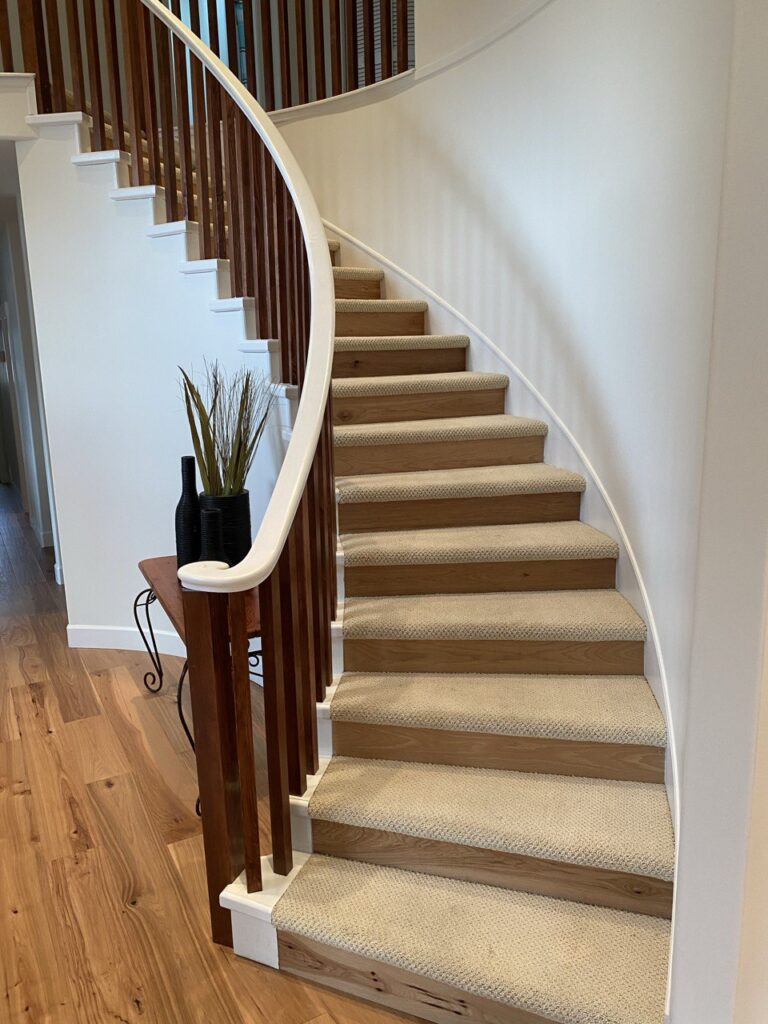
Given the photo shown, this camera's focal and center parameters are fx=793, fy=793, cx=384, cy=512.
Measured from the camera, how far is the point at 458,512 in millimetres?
2805

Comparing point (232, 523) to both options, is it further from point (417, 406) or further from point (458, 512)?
point (417, 406)

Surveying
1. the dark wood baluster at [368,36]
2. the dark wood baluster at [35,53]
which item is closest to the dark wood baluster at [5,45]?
the dark wood baluster at [35,53]

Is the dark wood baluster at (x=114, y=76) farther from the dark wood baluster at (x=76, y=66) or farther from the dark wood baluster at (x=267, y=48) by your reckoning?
the dark wood baluster at (x=267, y=48)

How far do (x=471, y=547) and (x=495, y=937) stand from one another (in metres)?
1.17

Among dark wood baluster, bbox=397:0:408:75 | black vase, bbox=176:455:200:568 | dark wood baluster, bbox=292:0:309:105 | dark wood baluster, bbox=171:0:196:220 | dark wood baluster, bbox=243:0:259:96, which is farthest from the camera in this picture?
dark wood baluster, bbox=243:0:259:96

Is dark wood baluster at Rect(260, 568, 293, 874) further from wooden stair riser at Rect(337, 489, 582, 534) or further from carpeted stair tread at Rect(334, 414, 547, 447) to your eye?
carpeted stair tread at Rect(334, 414, 547, 447)

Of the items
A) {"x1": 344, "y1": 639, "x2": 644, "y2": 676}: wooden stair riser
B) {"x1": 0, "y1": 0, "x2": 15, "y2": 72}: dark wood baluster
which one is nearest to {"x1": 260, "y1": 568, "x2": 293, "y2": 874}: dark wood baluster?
{"x1": 344, "y1": 639, "x2": 644, "y2": 676}: wooden stair riser

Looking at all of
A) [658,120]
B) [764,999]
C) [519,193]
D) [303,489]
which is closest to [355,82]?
[519,193]

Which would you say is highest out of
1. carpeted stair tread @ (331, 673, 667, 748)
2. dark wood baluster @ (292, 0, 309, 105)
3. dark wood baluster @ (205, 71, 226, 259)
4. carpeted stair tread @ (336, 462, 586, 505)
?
dark wood baluster @ (292, 0, 309, 105)

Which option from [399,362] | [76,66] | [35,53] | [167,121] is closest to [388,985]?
[399,362]

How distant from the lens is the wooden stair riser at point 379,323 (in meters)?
3.68

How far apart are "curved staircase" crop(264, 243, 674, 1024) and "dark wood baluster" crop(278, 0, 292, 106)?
7.66 feet

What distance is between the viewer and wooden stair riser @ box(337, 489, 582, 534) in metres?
2.74

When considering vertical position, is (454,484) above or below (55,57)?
below
